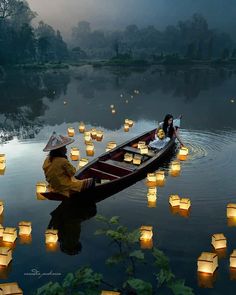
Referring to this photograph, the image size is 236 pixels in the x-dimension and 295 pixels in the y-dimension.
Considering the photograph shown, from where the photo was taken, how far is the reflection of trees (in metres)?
21.1

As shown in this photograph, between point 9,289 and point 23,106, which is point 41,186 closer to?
point 9,289

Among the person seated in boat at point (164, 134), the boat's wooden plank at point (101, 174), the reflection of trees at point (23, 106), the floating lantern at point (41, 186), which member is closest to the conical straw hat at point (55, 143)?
the floating lantern at point (41, 186)

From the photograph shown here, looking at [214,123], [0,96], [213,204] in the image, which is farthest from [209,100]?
[213,204]

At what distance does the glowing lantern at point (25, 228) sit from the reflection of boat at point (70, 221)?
756mm

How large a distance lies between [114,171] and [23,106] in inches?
772

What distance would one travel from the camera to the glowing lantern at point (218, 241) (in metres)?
8.37

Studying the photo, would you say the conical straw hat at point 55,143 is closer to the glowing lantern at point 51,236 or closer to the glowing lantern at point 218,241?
the glowing lantern at point 51,236

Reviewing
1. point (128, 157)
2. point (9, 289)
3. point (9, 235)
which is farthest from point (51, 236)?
point (128, 157)

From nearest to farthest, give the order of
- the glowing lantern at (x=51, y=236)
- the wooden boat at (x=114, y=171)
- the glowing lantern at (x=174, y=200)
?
1. the glowing lantern at (x=51, y=236)
2. the glowing lantern at (x=174, y=200)
3. the wooden boat at (x=114, y=171)

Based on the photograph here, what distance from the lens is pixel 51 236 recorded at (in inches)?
346

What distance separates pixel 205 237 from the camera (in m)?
9.04

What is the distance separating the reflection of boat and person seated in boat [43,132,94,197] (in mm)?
743

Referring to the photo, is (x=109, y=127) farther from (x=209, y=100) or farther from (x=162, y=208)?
(x=209, y=100)

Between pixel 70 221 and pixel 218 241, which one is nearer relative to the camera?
pixel 218 241
